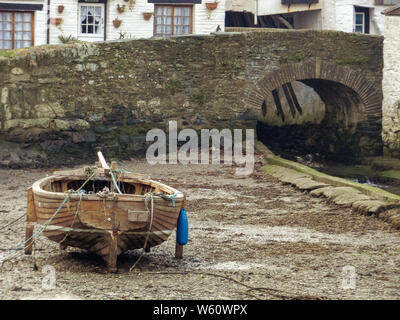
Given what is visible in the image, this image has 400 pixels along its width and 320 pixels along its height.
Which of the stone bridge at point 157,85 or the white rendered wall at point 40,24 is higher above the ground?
the white rendered wall at point 40,24

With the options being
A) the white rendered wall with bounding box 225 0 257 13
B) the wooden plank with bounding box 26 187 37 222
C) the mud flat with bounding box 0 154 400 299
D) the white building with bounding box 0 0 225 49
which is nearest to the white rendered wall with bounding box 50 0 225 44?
the white building with bounding box 0 0 225 49

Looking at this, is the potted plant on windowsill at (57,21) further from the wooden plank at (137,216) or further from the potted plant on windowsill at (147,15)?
the wooden plank at (137,216)

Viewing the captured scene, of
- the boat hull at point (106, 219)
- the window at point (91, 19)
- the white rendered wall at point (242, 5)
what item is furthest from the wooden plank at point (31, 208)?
the white rendered wall at point (242, 5)

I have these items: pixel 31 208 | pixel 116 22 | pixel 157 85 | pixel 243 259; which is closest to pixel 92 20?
pixel 116 22

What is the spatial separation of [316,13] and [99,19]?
27.2 feet

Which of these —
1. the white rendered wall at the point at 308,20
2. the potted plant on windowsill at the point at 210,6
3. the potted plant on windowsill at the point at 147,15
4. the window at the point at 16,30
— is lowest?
the window at the point at 16,30

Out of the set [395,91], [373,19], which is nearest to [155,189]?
[395,91]

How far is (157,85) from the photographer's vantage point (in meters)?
18.4

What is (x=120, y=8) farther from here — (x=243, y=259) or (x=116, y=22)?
(x=243, y=259)

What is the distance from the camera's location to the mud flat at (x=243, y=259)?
7.10 m

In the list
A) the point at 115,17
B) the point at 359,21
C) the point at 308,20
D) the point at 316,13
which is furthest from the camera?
the point at 308,20

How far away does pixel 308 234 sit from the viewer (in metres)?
10.2
